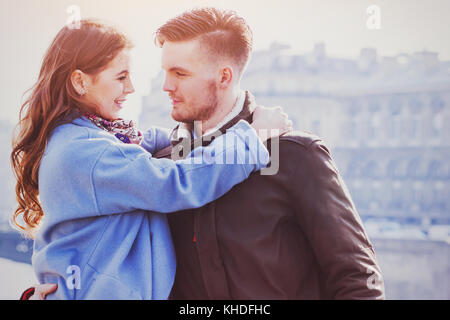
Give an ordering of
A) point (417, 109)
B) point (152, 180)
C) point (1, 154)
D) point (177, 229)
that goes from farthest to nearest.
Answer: point (1, 154)
point (417, 109)
point (177, 229)
point (152, 180)

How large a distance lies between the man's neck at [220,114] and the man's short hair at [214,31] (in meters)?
0.14

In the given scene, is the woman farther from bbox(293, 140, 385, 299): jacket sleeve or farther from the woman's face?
bbox(293, 140, 385, 299): jacket sleeve

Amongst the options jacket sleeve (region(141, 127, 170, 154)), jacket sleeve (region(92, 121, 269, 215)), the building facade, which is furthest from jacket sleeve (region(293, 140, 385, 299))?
the building facade

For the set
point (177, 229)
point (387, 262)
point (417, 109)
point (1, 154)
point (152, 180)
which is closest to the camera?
point (152, 180)

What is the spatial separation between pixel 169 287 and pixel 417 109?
3014 cm

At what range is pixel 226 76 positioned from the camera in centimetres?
171

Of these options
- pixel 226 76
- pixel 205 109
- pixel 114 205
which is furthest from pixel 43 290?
pixel 226 76

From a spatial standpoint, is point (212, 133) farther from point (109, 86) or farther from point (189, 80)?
point (109, 86)

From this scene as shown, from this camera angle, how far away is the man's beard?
166 cm

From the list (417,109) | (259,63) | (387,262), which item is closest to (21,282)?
(387,262)

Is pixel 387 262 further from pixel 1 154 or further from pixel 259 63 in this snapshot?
pixel 1 154

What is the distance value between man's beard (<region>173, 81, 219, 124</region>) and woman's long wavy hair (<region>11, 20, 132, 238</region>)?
0.28 metres

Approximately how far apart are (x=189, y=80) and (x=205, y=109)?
0.10 metres

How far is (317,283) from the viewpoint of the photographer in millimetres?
1470
